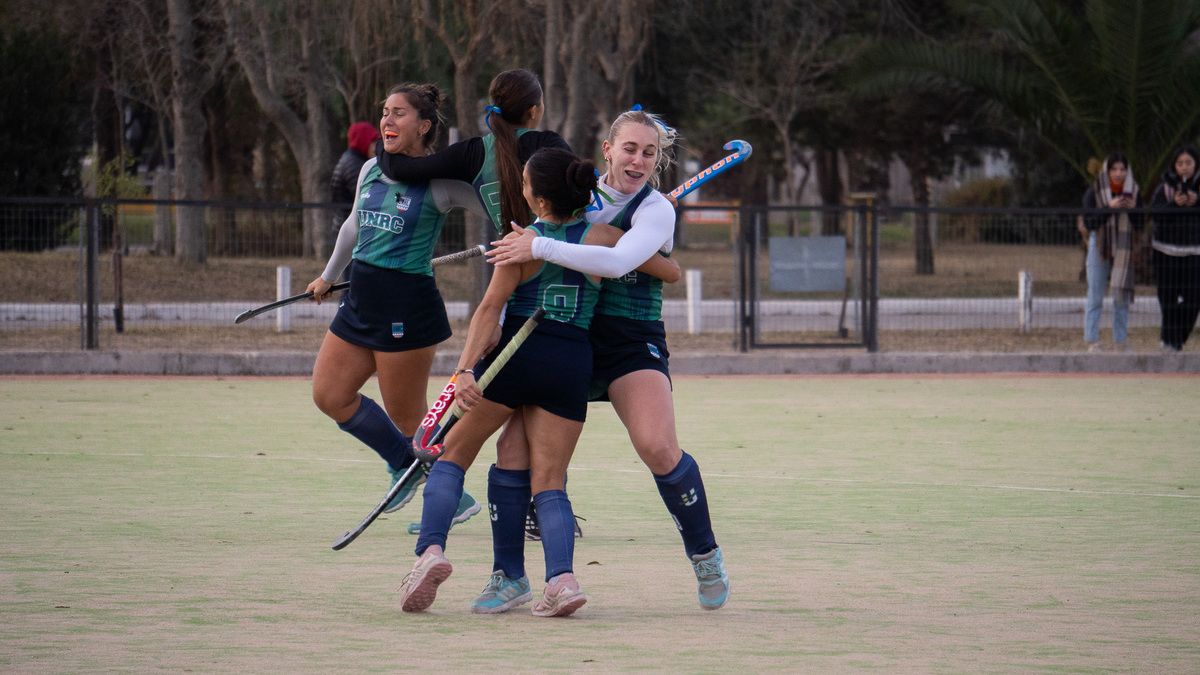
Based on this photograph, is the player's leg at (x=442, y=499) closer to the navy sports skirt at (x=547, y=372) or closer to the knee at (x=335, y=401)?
the navy sports skirt at (x=547, y=372)

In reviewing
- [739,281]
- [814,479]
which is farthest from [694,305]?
[814,479]

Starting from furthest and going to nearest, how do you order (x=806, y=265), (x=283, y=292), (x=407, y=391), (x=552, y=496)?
(x=283, y=292), (x=806, y=265), (x=407, y=391), (x=552, y=496)

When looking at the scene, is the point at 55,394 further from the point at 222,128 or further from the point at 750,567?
the point at 222,128

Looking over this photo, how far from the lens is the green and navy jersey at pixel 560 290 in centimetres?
596

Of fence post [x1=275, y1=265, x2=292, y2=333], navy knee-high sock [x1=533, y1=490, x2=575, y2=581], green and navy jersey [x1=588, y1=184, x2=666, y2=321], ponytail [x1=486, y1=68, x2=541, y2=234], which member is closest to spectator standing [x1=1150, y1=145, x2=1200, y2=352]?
fence post [x1=275, y1=265, x2=292, y2=333]

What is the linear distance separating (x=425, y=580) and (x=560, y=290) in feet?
3.39

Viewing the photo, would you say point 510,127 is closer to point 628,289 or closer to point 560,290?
point 628,289

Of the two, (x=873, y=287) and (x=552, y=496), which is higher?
(x=873, y=287)

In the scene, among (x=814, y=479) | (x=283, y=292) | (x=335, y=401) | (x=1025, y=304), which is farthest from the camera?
(x=1025, y=304)

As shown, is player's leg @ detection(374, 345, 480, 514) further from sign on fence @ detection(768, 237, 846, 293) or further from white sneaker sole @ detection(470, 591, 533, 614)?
sign on fence @ detection(768, 237, 846, 293)

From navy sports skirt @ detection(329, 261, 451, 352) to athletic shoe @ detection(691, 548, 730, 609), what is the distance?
205 centimetres

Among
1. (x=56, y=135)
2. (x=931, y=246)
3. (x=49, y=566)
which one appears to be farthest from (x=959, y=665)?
(x=56, y=135)

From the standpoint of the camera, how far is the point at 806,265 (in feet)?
61.1

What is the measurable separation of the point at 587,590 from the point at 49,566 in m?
2.04
